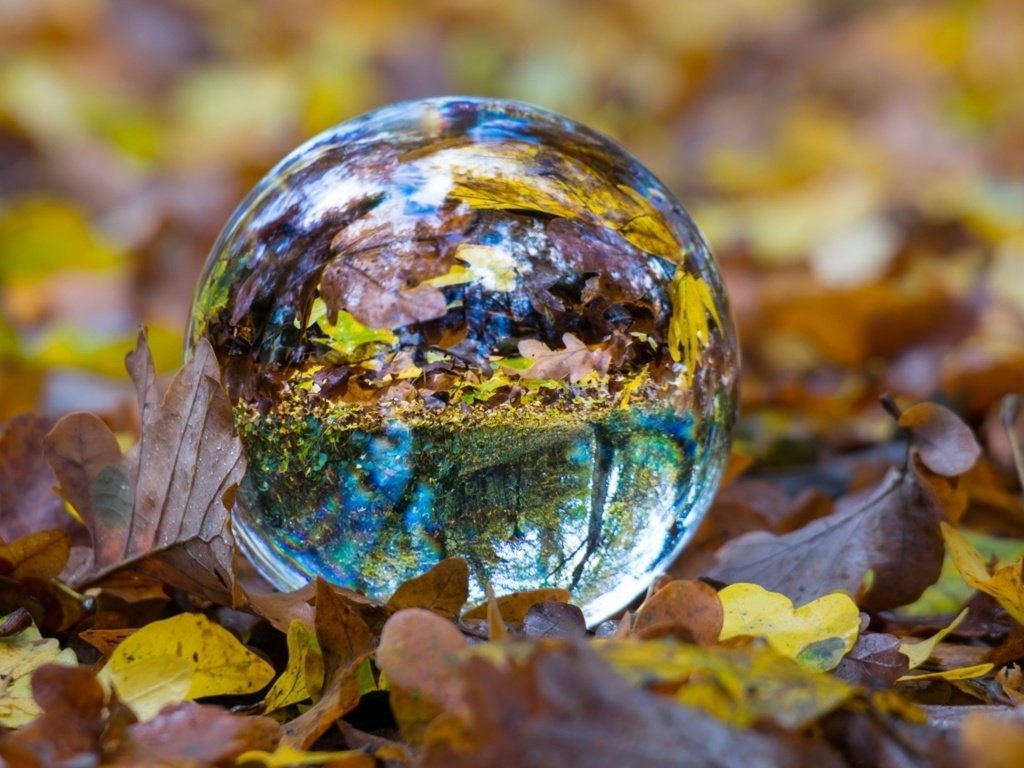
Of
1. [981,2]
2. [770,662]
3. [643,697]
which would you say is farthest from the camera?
[981,2]

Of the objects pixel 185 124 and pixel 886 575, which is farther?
pixel 185 124

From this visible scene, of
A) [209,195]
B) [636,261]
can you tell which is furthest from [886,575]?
[209,195]

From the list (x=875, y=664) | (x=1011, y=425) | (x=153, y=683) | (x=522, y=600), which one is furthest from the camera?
(x=1011, y=425)

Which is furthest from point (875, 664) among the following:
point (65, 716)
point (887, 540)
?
point (65, 716)

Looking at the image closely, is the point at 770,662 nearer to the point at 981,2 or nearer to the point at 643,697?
the point at 643,697

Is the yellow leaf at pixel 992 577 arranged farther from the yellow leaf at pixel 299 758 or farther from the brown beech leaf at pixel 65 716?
the brown beech leaf at pixel 65 716

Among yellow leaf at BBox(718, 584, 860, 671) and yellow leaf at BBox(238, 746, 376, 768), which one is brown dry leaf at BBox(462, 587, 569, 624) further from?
yellow leaf at BBox(238, 746, 376, 768)

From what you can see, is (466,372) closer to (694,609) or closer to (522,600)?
(522,600)
